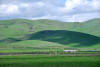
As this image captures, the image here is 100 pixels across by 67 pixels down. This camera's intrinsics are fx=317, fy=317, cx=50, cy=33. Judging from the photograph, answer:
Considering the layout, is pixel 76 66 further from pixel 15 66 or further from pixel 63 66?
pixel 15 66

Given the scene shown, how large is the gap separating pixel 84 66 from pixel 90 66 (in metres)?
1.37

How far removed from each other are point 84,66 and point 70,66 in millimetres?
3169

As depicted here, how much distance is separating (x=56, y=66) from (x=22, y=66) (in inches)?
309

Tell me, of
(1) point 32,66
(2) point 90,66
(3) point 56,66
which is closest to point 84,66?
(2) point 90,66

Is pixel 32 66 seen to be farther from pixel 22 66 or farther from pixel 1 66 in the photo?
pixel 1 66

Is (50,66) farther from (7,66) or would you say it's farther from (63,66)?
(7,66)

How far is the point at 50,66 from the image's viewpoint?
237 ft

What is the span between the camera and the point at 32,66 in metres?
72.5

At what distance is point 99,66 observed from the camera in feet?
231

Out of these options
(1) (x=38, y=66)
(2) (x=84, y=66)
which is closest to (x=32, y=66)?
(1) (x=38, y=66)

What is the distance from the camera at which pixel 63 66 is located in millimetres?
71750

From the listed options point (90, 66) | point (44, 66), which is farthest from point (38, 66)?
point (90, 66)

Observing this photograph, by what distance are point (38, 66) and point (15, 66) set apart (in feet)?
17.3

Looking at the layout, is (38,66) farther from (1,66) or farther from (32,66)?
(1,66)
